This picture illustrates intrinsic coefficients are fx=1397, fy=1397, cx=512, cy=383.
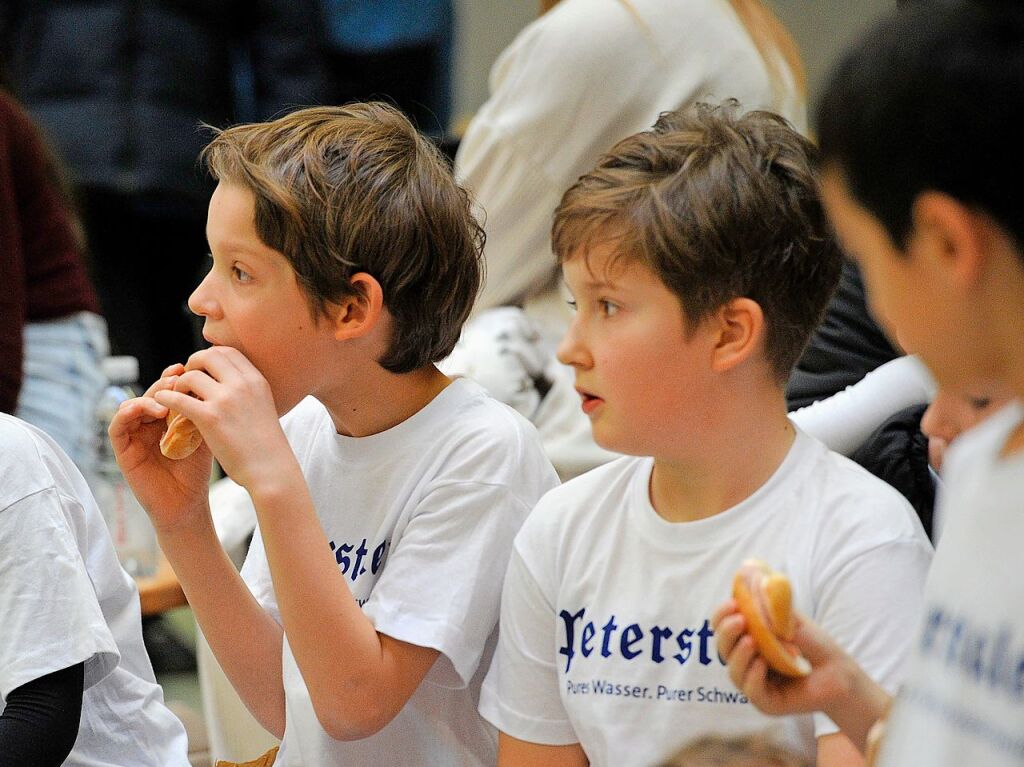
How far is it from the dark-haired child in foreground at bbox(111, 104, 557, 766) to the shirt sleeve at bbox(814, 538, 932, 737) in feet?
1.24

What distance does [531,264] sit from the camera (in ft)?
7.23

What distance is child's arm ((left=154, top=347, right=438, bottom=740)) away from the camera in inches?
51.3

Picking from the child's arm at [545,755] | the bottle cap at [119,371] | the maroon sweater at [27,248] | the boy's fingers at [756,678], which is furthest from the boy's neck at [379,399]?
the bottle cap at [119,371]

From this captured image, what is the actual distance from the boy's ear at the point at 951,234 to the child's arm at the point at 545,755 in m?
Result: 0.69

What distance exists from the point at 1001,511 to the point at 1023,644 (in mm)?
74

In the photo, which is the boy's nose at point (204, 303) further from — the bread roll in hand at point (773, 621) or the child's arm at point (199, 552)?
the bread roll in hand at point (773, 621)

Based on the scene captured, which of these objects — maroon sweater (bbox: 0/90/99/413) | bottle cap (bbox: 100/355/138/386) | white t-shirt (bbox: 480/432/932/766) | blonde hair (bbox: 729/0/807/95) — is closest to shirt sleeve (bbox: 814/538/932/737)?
white t-shirt (bbox: 480/432/932/766)

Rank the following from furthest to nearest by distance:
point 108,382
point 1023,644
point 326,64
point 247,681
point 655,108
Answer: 1. point 326,64
2. point 108,382
3. point 655,108
4. point 247,681
5. point 1023,644

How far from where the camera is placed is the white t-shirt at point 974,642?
2.52ft

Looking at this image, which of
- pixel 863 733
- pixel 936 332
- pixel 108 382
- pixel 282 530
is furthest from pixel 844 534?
pixel 108 382

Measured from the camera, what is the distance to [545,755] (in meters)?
1.31

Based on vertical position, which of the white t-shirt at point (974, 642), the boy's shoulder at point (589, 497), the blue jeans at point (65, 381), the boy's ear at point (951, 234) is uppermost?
the boy's ear at point (951, 234)

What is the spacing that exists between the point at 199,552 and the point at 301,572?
0.24 metres

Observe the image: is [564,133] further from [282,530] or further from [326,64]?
[326,64]
